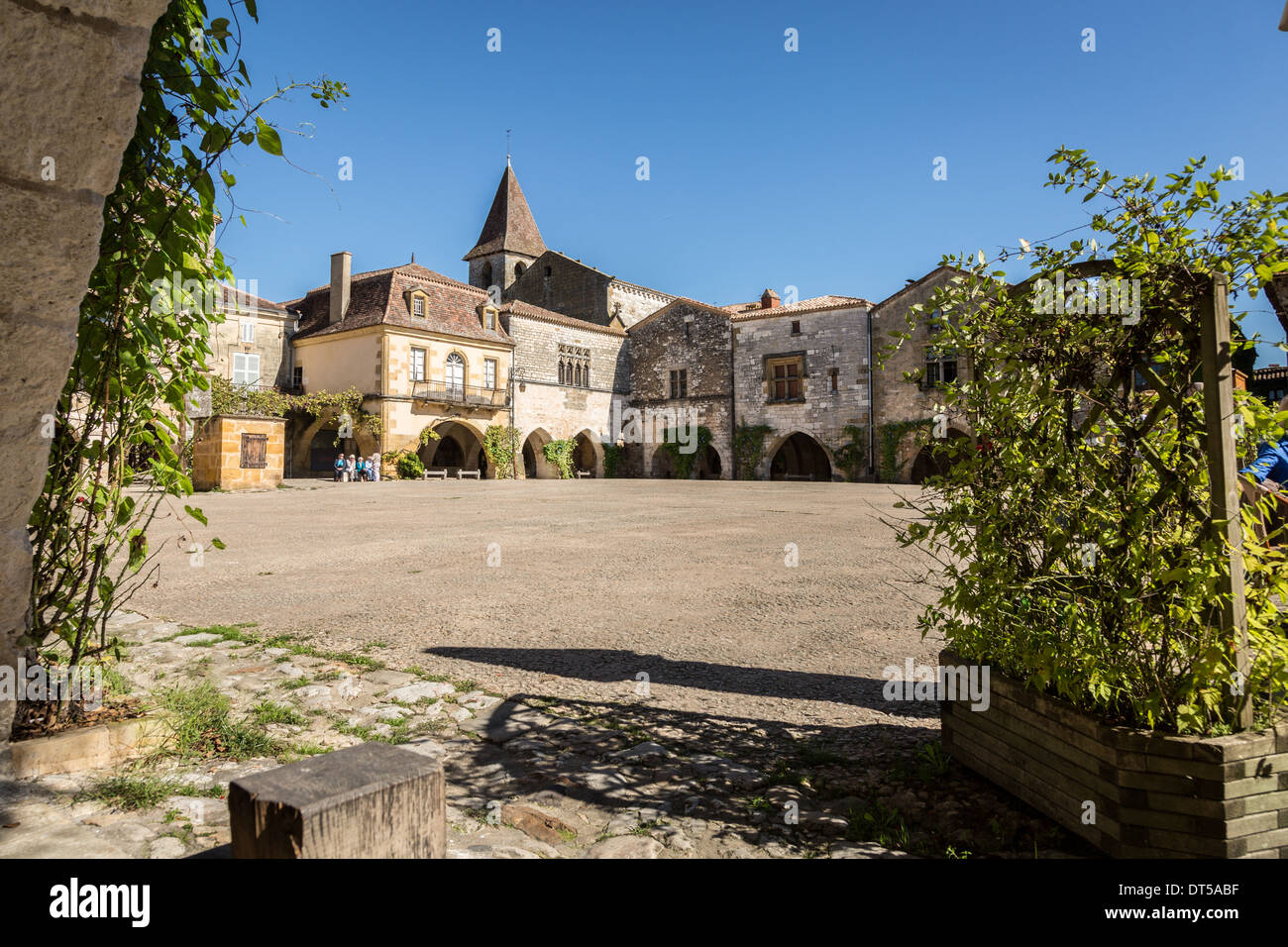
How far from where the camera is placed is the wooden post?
6.49ft

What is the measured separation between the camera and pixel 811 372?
3095cm

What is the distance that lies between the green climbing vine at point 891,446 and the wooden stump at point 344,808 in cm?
2871

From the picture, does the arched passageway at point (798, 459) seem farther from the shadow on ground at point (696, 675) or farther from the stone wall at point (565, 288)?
the shadow on ground at point (696, 675)

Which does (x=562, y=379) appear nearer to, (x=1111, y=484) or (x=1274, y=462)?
(x=1274, y=462)

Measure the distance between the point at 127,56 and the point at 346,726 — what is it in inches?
100

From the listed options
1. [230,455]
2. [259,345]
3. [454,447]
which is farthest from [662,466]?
[230,455]

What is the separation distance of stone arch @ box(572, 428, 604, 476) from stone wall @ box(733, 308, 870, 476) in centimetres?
744

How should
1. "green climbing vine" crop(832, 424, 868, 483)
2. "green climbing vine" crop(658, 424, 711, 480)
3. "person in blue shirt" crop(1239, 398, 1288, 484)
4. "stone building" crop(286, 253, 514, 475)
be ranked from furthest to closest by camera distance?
"green climbing vine" crop(658, 424, 711, 480) → "green climbing vine" crop(832, 424, 868, 483) → "stone building" crop(286, 253, 514, 475) → "person in blue shirt" crop(1239, 398, 1288, 484)

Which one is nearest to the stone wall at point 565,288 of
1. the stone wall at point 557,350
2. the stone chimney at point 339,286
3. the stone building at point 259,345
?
the stone wall at point 557,350

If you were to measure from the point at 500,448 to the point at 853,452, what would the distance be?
49.8 ft

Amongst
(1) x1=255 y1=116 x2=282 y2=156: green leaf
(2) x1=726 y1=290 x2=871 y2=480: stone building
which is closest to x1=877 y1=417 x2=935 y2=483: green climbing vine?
(2) x1=726 y1=290 x2=871 y2=480: stone building

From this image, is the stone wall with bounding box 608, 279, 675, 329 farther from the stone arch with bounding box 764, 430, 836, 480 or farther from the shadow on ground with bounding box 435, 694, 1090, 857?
the shadow on ground with bounding box 435, 694, 1090, 857
